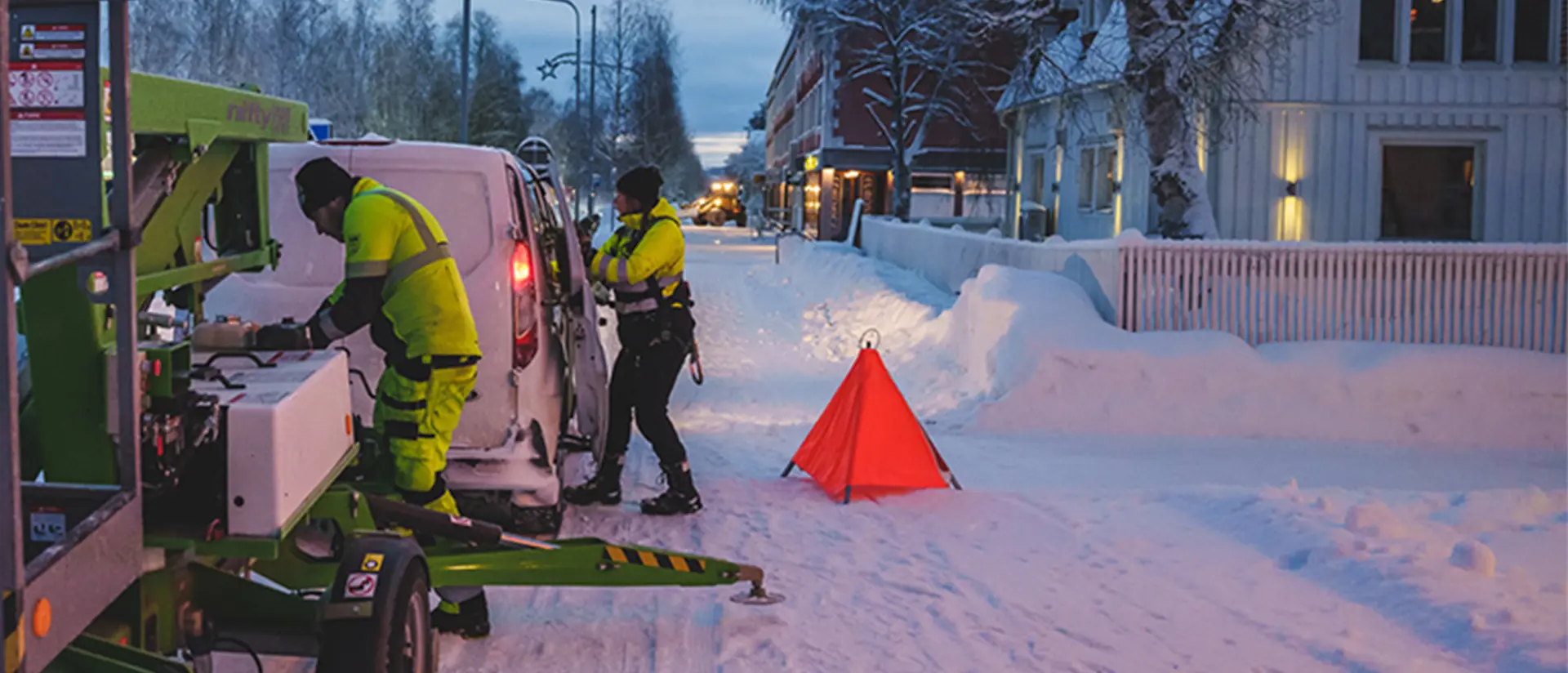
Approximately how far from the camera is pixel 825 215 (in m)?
54.1

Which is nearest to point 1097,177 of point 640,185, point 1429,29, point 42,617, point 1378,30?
point 1378,30

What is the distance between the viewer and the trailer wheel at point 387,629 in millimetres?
4527

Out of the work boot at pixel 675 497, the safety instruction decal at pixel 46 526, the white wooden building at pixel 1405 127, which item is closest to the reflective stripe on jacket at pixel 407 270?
the safety instruction decal at pixel 46 526

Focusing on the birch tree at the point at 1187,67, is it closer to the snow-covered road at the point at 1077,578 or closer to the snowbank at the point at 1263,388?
the snowbank at the point at 1263,388

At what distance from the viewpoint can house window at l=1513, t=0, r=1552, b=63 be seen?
21922 millimetres

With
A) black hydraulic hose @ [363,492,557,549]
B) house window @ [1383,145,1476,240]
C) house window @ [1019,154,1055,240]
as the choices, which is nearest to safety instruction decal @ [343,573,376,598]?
black hydraulic hose @ [363,492,557,549]

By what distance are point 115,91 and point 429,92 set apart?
7833cm

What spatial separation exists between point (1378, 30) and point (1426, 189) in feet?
8.02

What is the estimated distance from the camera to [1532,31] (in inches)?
866

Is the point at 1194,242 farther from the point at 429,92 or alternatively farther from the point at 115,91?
the point at 429,92

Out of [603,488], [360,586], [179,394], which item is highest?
[179,394]

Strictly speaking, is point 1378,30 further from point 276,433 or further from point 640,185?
point 276,433

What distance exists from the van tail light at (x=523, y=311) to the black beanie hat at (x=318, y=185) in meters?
1.48

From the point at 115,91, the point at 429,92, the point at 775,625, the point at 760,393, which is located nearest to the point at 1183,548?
the point at 775,625
